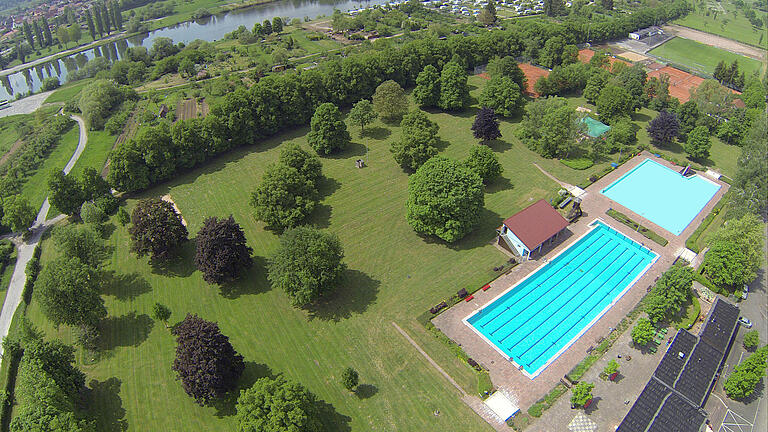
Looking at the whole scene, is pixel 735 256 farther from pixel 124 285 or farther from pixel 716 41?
pixel 716 41

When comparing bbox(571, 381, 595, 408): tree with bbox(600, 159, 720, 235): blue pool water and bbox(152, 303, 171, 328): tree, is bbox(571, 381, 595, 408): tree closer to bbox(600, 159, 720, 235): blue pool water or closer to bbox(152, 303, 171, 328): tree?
bbox(600, 159, 720, 235): blue pool water

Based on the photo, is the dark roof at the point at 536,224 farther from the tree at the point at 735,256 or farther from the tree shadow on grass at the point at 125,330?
the tree shadow on grass at the point at 125,330

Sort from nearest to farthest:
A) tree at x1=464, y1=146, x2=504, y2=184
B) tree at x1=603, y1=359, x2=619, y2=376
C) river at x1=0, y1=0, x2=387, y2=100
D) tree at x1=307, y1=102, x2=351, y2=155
A: 1. tree at x1=603, y1=359, x2=619, y2=376
2. tree at x1=464, y1=146, x2=504, y2=184
3. tree at x1=307, y1=102, x2=351, y2=155
4. river at x1=0, y1=0, x2=387, y2=100

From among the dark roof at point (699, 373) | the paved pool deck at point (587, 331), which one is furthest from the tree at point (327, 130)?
the dark roof at point (699, 373)

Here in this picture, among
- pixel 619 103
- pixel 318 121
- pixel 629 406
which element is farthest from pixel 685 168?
pixel 318 121

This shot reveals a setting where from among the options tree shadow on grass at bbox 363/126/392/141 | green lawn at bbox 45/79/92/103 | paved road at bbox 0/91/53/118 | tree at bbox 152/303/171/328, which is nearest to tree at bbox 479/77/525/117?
tree shadow on grass at bbox 363/126/392/141

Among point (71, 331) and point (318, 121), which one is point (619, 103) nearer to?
point (318, 121)

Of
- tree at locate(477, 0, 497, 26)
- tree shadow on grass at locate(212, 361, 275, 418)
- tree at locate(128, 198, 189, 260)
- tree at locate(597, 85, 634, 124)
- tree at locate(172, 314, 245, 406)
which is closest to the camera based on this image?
tree at locate(172, 314, 245, 406)
